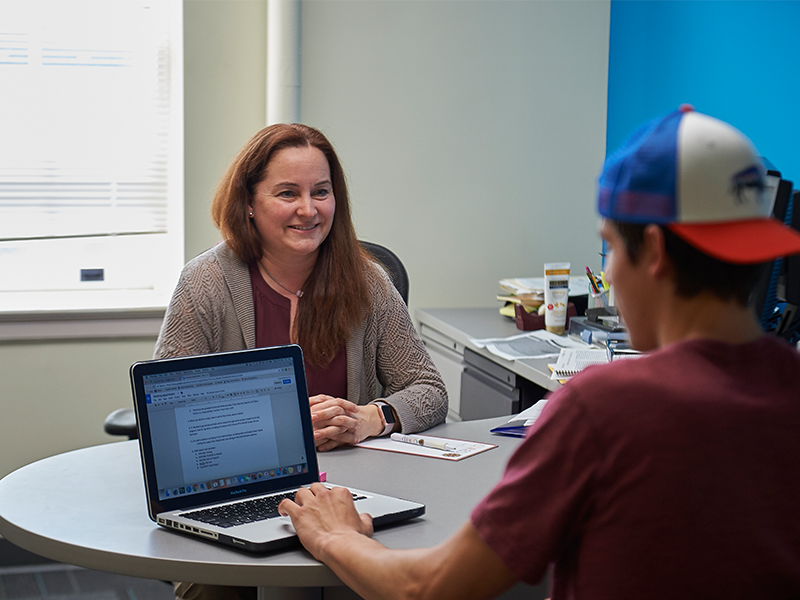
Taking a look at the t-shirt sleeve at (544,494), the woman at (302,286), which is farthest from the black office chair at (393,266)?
the t-shirt sleeve at (544,494)

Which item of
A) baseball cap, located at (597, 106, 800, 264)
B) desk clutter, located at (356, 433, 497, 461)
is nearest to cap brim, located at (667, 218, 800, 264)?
baseball cap, located at (597, 106, 800, 264)

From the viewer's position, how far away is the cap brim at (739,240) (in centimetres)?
73

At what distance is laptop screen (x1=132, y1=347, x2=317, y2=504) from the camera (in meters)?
1.28

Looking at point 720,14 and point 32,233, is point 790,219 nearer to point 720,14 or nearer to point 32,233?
point 720,14

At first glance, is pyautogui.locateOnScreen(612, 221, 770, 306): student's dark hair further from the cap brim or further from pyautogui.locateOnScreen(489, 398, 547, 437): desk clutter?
pyautogui.locateOnScreen(489, 398, 547, 437): desk clutter

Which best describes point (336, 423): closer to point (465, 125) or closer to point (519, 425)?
point (519, 425)

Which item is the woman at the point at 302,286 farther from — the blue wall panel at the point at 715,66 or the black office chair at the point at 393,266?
the blue wall panel at the point at 715,66

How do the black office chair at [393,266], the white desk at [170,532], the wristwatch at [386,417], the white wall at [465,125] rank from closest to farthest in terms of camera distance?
the white desk at [170,532]
the wristwatch at [386,417]
the black office chair at [393,266]
the white wall at [465,125]

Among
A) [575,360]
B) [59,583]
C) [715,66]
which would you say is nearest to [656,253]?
[575,360]

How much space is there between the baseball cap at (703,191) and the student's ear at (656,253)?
0.01 metres

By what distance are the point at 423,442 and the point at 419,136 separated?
2001mm

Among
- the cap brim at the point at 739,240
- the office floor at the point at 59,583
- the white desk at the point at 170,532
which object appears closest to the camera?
the cap brim at the point at 739,240

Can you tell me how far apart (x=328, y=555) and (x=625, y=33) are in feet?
9.97

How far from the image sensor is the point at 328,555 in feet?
3.67
